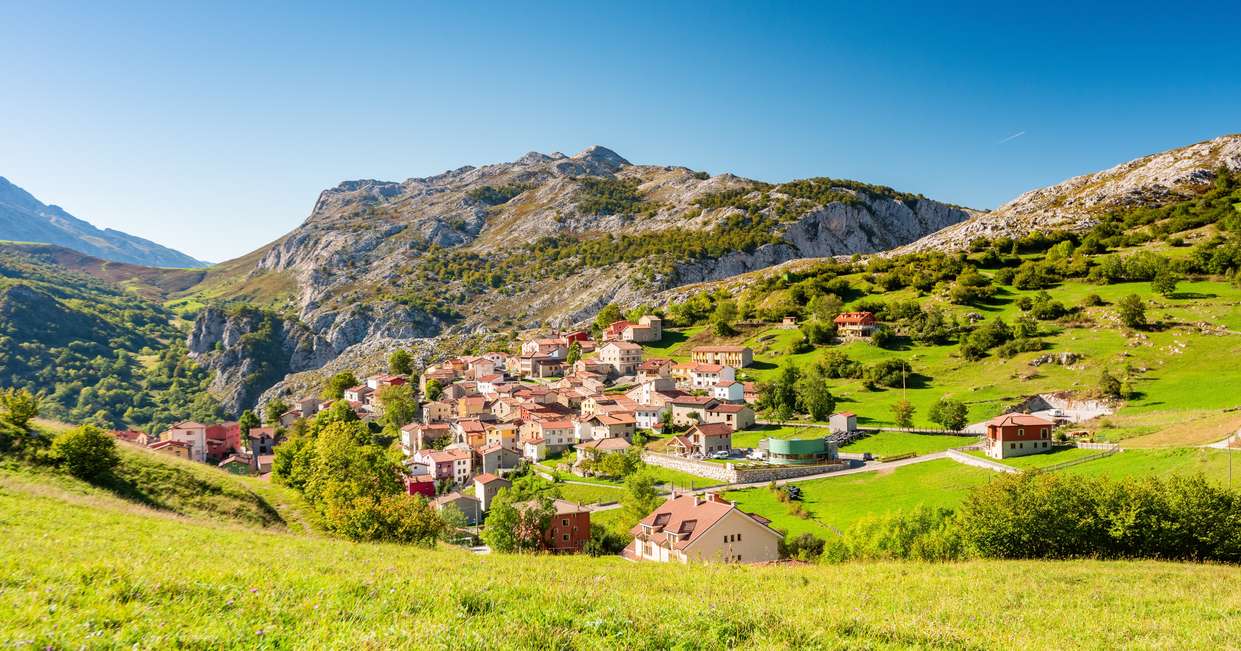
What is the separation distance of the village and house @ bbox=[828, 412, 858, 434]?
16 cm

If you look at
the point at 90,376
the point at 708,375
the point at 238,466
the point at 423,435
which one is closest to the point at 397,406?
the point at 423,435

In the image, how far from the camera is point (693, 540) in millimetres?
35469

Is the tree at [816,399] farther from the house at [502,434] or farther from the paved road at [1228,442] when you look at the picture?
the house at [502,434]

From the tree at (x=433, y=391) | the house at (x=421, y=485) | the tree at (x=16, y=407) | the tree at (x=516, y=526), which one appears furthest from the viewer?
the tree at (x=433, y=391)

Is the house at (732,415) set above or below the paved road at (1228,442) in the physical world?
below

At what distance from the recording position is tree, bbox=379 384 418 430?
334 feet

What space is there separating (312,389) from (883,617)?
166 m

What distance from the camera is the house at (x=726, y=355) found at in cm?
10062

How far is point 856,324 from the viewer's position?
102 metres

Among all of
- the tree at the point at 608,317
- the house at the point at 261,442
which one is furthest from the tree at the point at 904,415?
the house at the point at 261,442

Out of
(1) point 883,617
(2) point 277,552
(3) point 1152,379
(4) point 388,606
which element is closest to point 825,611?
(1) point 883,617

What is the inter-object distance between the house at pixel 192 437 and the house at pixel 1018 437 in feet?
338

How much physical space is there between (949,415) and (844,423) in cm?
1061

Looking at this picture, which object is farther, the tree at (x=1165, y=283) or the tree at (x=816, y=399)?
the tree at (x=1165, y=283)
